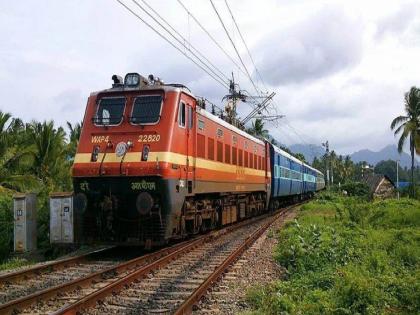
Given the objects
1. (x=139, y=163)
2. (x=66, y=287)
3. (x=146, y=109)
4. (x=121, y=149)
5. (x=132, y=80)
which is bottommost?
(x=66, y=287)

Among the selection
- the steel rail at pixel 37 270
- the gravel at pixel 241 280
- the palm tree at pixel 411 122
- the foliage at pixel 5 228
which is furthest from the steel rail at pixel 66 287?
the palm tree at pixel 411 122

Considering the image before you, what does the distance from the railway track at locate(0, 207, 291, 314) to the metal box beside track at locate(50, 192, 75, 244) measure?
9.35 feet

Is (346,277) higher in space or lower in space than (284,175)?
lower

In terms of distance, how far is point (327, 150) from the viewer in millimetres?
57844

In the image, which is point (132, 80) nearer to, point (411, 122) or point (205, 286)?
point (205, 286)

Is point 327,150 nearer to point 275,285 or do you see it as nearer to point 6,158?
point 6,158

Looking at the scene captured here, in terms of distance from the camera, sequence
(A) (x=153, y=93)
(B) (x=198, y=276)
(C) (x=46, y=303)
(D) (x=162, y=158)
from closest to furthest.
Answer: (C) (x=46, y=303)
(B) (x=198, y=276)
(D) (x=162, y=158)
(A) (x=153, y=93)

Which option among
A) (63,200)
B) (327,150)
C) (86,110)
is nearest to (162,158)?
(86,110)

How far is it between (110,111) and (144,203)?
2627mm

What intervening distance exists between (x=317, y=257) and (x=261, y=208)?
1471 centimetres

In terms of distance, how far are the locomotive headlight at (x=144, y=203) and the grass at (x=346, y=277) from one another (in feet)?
9.69

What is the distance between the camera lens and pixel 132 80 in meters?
12.8

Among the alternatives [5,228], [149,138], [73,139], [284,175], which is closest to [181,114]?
[149,138]

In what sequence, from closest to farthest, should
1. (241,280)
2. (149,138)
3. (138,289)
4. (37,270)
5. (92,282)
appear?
(138,289) < (92,282) < (241,280) < (37,270) < (149,138)
